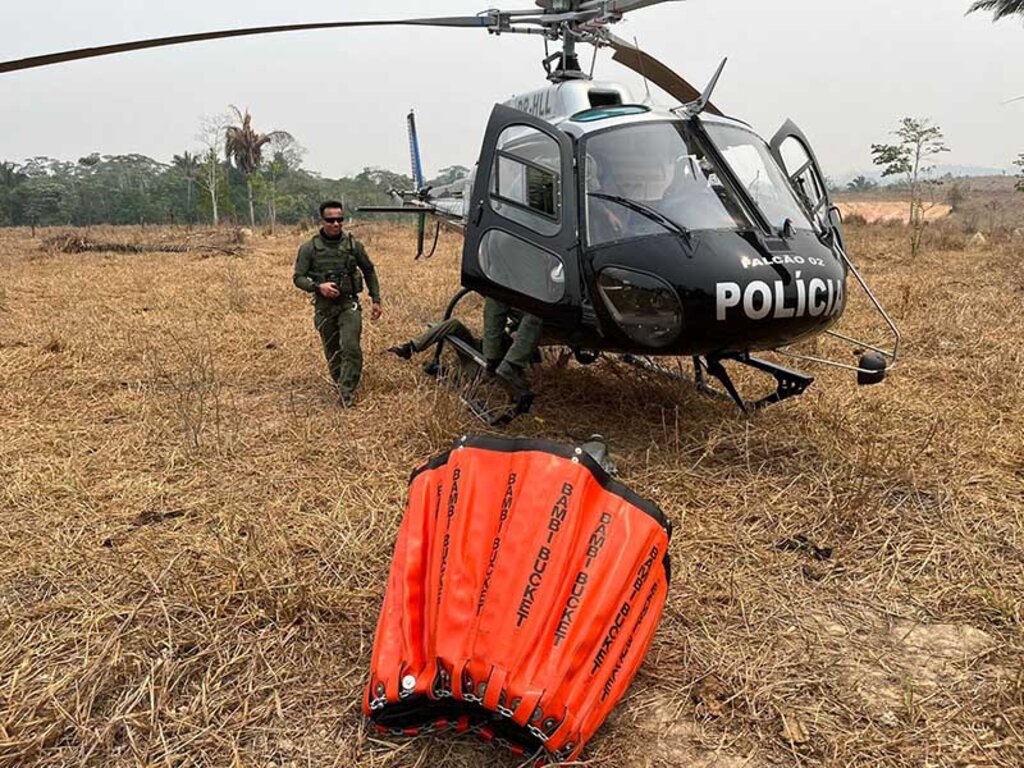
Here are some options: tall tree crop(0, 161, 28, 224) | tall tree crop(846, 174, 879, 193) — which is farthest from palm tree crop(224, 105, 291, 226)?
tall tree crop(846, 174, 879, 193)

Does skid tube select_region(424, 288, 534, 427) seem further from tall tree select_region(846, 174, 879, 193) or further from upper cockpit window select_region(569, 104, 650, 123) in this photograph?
tall tree select_region(846, 174, 879, 193)

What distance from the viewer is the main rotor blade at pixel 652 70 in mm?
Result: 5379

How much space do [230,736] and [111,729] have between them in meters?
0.35

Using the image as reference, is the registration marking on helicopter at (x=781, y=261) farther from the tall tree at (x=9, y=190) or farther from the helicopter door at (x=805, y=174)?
the tall tree at (x=9, y=190)

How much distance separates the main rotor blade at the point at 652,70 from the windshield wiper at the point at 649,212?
6.64 feet

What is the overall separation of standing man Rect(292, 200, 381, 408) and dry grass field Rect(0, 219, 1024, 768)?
10.7 inches

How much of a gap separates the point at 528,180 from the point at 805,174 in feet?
5.80

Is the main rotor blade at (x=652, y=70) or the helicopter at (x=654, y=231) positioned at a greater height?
the main rotor blade at (x=652, y=70)

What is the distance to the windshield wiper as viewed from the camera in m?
3.54

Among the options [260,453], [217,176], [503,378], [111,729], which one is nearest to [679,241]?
[503,378]

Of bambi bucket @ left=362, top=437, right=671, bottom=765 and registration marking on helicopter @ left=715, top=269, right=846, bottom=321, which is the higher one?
registration marking on helicopter @ left=715, top=269, right=846, bottom=321

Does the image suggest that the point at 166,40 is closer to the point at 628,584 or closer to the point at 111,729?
the point at 111,729

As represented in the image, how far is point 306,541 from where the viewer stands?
3.06 metres

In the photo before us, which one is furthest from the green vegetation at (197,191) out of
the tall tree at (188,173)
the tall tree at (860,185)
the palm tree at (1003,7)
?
the tall tree at (860,185)
